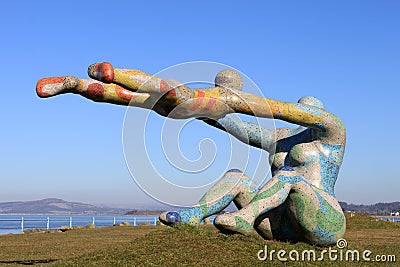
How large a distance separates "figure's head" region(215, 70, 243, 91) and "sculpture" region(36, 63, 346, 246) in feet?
0.04

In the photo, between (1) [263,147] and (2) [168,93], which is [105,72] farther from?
(1) [263,147]

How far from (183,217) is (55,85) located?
8.97ft

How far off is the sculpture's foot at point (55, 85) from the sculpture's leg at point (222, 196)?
2.53 m

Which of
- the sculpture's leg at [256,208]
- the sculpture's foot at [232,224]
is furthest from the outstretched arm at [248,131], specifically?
the sculpture's foot at [232,224]

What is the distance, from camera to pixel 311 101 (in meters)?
8.30

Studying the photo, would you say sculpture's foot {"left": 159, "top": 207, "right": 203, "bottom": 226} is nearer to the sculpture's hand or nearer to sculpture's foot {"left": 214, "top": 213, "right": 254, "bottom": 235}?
sculpture's foot {"left": 214, "top": 213, "right": 254, "bottom": 235}

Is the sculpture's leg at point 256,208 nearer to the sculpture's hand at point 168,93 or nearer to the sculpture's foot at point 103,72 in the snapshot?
the sculpture's hand at point 168,93

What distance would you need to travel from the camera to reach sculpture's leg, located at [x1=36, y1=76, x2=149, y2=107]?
19.4ft

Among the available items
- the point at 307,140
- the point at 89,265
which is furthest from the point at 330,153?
the point at 89,265

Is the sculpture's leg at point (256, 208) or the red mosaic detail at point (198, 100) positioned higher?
the red mosaic detail at point (198, 100)

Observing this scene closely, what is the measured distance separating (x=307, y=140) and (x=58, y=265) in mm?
3872

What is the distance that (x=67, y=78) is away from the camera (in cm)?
597

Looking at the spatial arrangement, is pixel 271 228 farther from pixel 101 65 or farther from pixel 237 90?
pixel 101 65

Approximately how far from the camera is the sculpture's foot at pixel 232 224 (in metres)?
7.11
